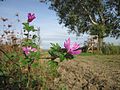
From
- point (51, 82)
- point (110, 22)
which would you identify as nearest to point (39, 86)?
point (51, 82)

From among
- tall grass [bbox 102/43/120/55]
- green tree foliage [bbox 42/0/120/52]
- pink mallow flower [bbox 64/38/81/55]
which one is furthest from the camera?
green tree foliage [bbox 42/0/120/52]

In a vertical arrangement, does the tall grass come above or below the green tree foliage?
below

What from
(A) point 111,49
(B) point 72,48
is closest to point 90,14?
(A) point 111,49

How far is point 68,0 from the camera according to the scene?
31859 millimetres

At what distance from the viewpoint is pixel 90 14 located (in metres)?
32.4

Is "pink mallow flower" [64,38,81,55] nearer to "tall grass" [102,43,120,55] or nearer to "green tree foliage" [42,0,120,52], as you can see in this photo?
"tall grass" [102,43,120,55]

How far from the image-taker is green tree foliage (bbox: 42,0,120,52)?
3148 cm

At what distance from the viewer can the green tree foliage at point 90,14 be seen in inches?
1240

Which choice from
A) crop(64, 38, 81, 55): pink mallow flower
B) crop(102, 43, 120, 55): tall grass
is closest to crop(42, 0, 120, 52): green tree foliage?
crop(102, 43, 120, 55): tall grass

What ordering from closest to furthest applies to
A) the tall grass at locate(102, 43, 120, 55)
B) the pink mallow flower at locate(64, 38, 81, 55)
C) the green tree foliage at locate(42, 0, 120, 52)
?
the pink mallow flower at locate(64, 38, 81, 55)
the tall grass at locate(102, 43, 120, 55)
the green tree foliage at locate(42, 0, 120, 52)

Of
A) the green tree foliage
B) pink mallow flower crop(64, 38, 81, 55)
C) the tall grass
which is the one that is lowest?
the tall grass

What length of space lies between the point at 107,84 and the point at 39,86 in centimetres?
110

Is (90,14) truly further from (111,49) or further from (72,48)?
(72,48)

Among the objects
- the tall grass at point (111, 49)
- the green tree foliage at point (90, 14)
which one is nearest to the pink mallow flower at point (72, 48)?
the tall grass at point (111, 49)
